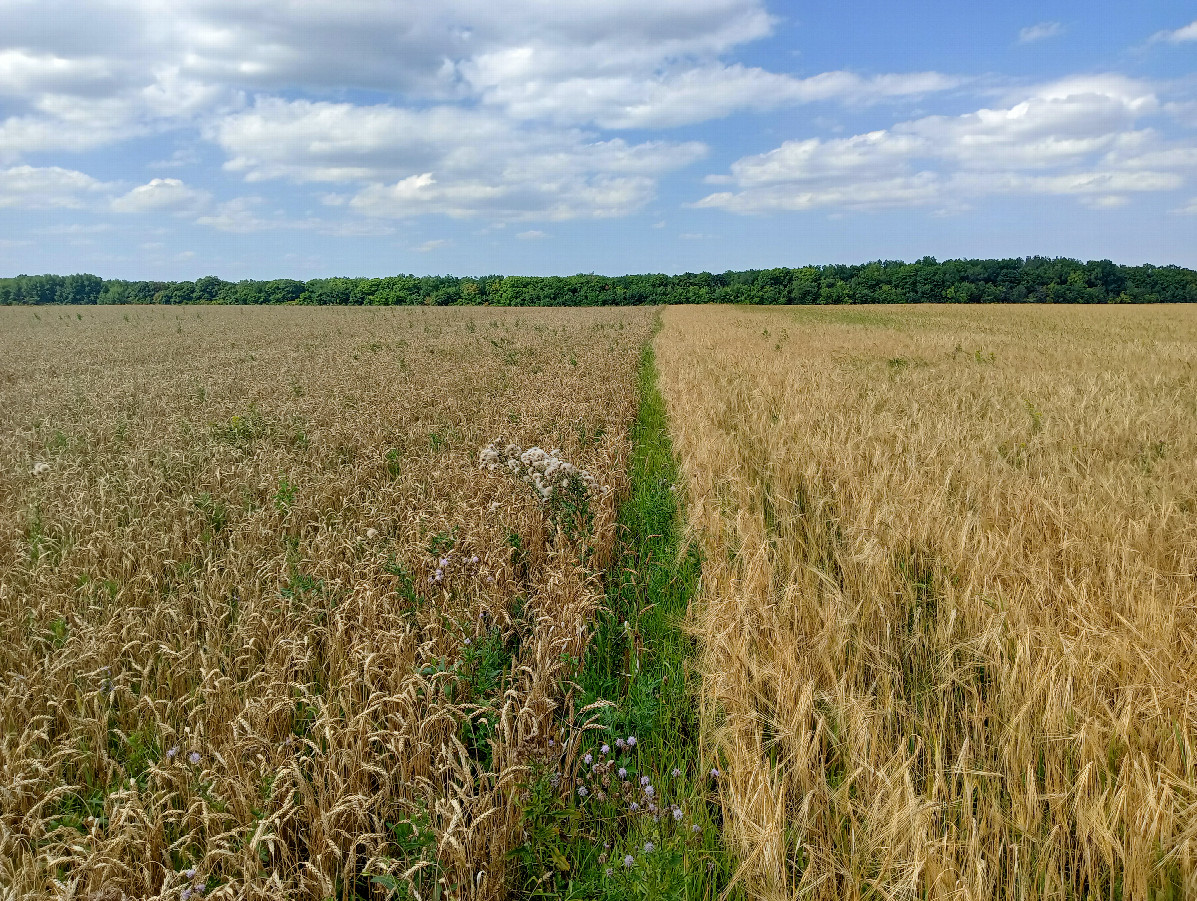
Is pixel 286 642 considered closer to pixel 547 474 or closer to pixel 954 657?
pixel 547 474

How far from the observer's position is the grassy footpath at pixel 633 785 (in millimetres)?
2361

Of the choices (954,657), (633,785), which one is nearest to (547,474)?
(633,785)

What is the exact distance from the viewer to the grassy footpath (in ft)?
7.75

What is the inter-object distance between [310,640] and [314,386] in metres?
9.48

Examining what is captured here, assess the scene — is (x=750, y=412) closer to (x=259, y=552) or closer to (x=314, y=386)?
(x=259, y=552)

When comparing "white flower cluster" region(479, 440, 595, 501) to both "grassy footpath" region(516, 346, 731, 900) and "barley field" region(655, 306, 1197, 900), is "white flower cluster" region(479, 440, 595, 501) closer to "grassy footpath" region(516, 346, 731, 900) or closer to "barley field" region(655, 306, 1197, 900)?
"barley field" region(655, 306, 1197, 900)

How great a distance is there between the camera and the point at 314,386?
12.1 m

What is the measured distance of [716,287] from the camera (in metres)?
77.9

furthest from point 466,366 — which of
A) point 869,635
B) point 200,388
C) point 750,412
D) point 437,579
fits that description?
point 869,635

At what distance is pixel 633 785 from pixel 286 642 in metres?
1.87

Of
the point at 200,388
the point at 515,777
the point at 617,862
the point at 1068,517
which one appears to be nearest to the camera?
the point at 617,862

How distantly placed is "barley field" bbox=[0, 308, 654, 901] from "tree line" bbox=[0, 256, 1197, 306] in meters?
67.9

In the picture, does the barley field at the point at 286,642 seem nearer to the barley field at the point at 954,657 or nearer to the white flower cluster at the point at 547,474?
the white flower cluster at the point at 547,474

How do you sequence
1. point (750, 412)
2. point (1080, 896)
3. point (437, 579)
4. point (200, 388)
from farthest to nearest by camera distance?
point (200, 388), point (750, 412), point (437, 579), point (1080, 896)
